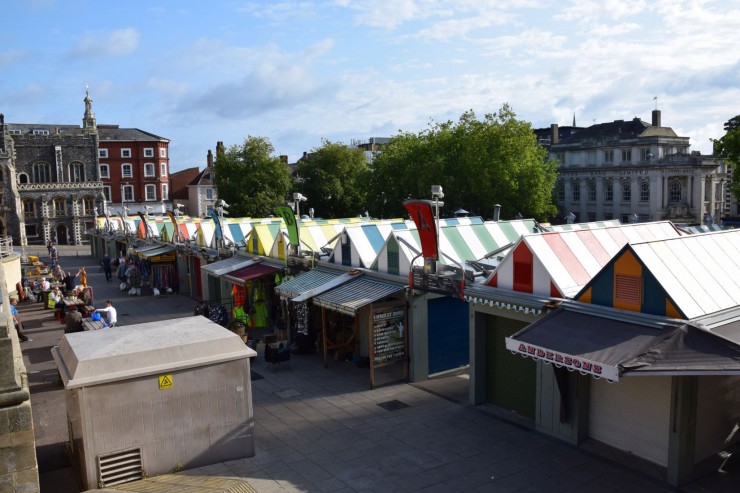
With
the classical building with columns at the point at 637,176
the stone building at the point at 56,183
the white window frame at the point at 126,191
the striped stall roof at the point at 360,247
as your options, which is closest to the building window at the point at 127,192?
the white window frame at the point at 126,191

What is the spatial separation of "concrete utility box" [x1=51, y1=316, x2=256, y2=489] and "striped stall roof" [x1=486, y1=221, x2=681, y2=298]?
560cm

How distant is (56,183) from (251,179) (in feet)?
114

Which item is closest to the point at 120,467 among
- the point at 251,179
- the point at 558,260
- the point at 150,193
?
the point at 558,260

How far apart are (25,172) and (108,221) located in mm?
33653

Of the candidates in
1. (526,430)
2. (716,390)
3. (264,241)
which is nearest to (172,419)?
(526,430)

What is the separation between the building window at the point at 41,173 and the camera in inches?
2963

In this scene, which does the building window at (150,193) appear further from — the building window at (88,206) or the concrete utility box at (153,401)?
the concrete utility box at (153,401)

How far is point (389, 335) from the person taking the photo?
15.5m

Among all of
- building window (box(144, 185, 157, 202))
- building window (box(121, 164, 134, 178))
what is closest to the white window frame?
building window (box(121, 164, 134, 178))

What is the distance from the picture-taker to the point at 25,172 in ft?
245

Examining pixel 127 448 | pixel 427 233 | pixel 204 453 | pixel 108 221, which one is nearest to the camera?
pixel 127 448

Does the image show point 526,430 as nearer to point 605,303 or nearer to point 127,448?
point 605,303

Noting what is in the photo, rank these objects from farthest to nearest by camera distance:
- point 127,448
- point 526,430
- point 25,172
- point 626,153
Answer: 1. point 25,172
2. point 626,153
3. point 526,430
4. point 127,448

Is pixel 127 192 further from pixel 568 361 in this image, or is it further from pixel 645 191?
pixel 568 361
